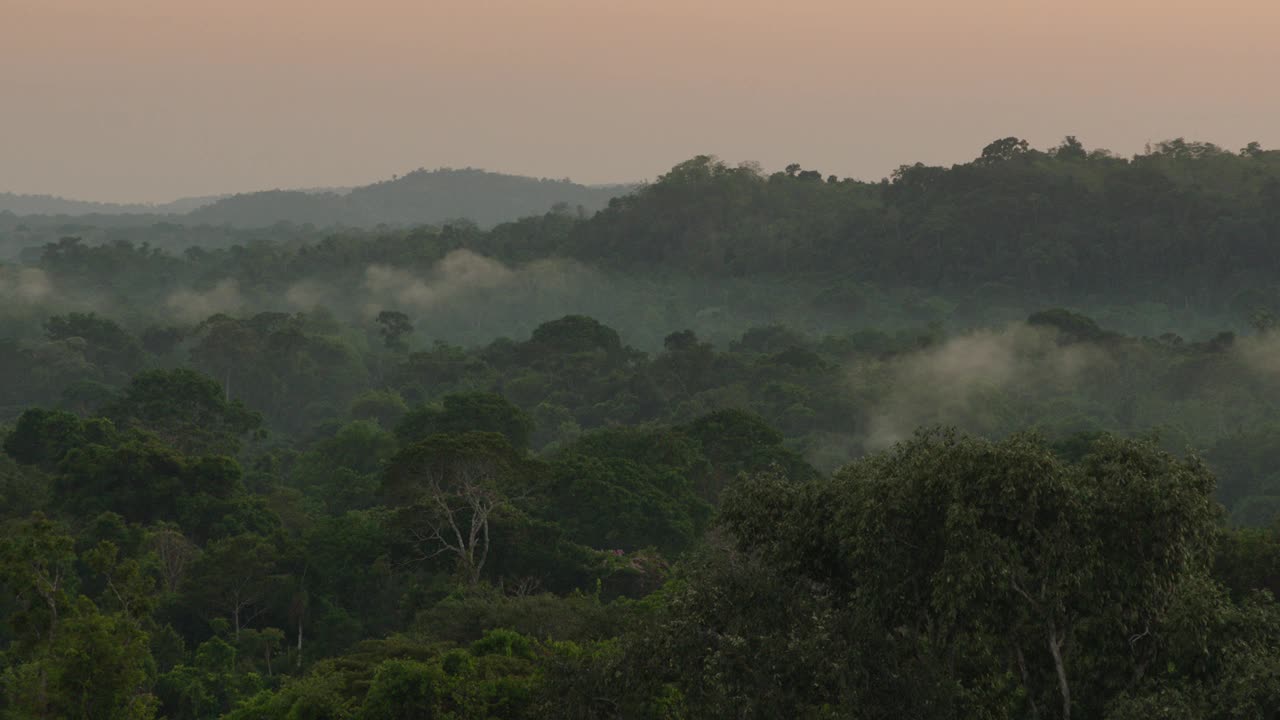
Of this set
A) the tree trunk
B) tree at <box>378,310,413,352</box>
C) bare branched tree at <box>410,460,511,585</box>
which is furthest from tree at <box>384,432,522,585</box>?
tree at <box>378,310,413,352</box>

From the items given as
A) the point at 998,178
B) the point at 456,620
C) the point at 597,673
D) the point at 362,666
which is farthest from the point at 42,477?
the point at 998,178

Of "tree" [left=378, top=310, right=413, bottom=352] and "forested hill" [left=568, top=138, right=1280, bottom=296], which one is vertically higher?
"forested hill" [left=568, top=138, right=1280, bottom=296]

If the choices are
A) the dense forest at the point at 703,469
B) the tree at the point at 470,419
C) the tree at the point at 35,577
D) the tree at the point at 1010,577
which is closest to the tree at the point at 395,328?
the dense forest at the point at 703,469

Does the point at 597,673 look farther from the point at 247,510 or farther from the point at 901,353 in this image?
the point at 901,353

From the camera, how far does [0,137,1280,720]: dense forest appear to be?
42.0 feet

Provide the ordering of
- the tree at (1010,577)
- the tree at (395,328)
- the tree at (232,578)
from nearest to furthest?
the tree at (1010,577) → the tree at (232,578) → the tree at (395,328)

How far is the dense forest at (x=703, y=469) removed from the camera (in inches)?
504

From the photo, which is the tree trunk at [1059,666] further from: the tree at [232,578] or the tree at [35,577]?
the tree at [232,578]

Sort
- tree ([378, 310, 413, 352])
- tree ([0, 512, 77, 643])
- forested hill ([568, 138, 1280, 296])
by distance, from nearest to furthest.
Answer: tree ([0, 512, 77, 643]) → forested hill ([568, 138, 1280, 296]) → tree ([378, 310, 413, 352])

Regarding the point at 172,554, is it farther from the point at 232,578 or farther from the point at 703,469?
the point at 703,469

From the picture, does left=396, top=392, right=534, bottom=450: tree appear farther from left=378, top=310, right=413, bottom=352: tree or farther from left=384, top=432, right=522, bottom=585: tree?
left=378, top=310, right=413, bottom=352: tree

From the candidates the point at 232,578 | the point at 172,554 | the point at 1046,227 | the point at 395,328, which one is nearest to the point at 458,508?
the point at 232,578

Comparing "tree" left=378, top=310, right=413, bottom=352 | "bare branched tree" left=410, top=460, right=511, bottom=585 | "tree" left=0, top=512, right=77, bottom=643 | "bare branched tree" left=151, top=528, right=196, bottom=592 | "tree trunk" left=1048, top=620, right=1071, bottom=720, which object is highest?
"tree trunk" left=1048, top=620, right=1071, bottom=720

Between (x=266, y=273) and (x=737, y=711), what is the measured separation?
5382 inches
